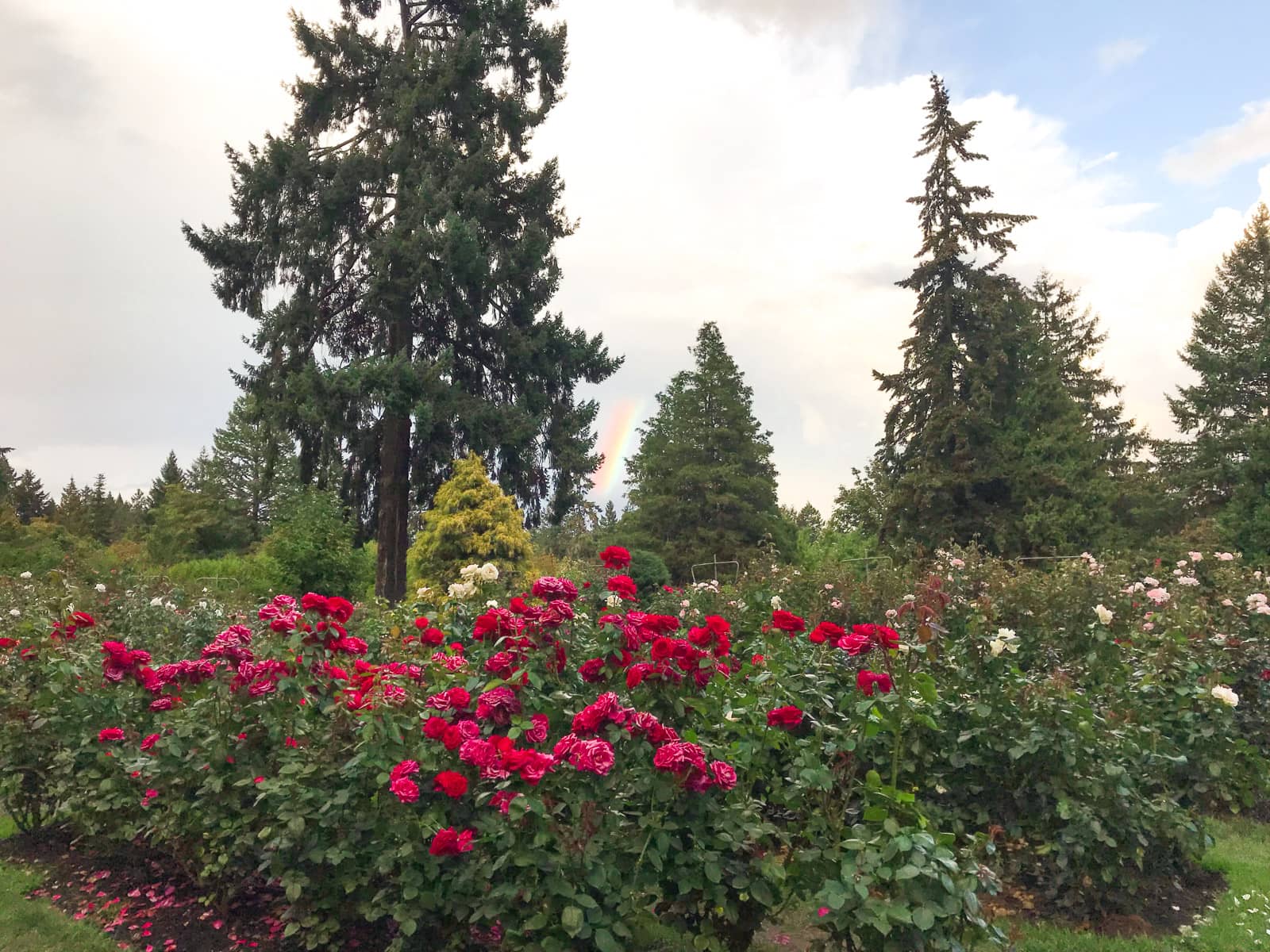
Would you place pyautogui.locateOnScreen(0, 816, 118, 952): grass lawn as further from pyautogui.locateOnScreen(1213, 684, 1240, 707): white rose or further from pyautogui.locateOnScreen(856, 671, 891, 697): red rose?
pyautogui.locateOnScreen(1213, 684, 1240, 707): white rose

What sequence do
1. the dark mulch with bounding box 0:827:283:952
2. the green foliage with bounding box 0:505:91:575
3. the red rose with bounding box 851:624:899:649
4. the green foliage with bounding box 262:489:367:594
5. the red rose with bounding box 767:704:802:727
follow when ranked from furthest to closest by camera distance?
the green foliage with bounding box 0:505:91:575
the green foliage with bounding box 262:489:367:594
the dark mulch with bounding box 0:827:283:952
the red rose with bounding box 851:624:899:649
the red rose with bounding box 767:704:802:727

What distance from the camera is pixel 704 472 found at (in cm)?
2989

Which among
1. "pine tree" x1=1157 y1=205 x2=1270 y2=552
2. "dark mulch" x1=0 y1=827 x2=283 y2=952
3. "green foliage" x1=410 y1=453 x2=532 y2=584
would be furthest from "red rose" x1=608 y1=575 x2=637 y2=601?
"pine tree" x1=1157 y1=205 x2=1270 y2=552

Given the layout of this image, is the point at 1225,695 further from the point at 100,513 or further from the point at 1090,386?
the point at 100,513

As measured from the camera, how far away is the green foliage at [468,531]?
1559cm

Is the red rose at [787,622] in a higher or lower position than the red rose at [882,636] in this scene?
higher

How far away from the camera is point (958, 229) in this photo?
80.2ft

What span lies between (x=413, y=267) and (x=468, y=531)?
17.0 ft

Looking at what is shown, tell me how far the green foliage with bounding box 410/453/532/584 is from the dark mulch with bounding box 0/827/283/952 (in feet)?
35.4

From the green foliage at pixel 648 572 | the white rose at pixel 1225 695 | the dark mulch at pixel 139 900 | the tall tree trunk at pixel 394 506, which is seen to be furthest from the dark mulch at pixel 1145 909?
the green foliage at pixel 648 572

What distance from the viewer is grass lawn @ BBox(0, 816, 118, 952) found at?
3418 mm

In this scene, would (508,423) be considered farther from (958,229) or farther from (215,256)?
(958,229)

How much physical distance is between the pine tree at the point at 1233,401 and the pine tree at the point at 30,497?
190 ft

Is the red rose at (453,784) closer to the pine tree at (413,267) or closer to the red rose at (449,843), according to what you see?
the red rose at (449,843)
